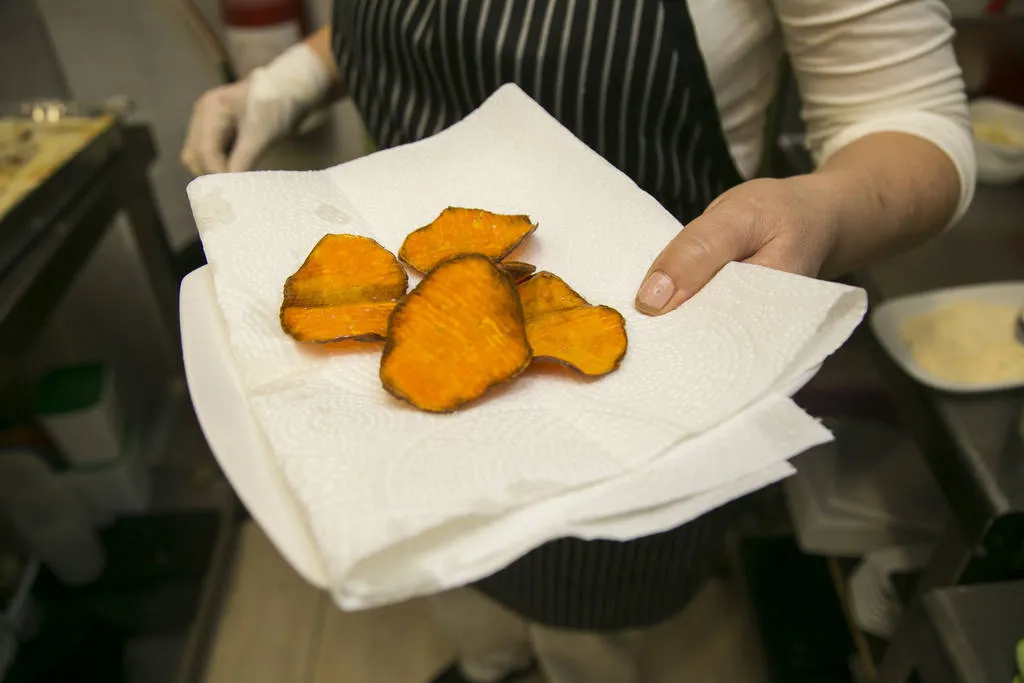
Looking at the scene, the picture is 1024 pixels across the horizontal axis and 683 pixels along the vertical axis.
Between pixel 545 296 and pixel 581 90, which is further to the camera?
pixel 581 90

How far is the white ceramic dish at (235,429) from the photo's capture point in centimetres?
32

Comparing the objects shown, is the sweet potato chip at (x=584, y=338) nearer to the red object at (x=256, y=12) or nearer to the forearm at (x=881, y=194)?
the forearm at (x=881, y=194)

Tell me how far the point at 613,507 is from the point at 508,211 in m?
A: 0.27

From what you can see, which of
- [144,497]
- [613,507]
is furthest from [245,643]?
[613,507]

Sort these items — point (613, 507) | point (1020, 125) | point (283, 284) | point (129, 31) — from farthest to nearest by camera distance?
point (129, 31), point (1020, 125), point (283, 284), point (613, 507)

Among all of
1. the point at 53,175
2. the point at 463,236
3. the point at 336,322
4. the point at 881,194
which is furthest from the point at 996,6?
the point at 53,175

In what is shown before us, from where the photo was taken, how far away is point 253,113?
0.80 metres

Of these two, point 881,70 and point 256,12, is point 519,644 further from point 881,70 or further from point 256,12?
point 256,12

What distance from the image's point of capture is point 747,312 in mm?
409

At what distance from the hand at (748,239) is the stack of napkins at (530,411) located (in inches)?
0.5

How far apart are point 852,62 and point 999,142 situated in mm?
566

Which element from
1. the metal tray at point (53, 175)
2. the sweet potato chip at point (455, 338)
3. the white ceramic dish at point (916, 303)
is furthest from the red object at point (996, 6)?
the metal tray at point (53, 175)

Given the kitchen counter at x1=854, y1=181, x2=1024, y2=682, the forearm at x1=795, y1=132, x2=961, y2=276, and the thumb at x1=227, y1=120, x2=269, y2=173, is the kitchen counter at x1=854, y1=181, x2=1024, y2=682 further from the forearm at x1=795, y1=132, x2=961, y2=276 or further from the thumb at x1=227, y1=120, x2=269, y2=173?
the thumb at x1=227, y1=120, x2=269, y2=173

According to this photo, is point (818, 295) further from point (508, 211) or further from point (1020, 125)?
point (1020, 125)
